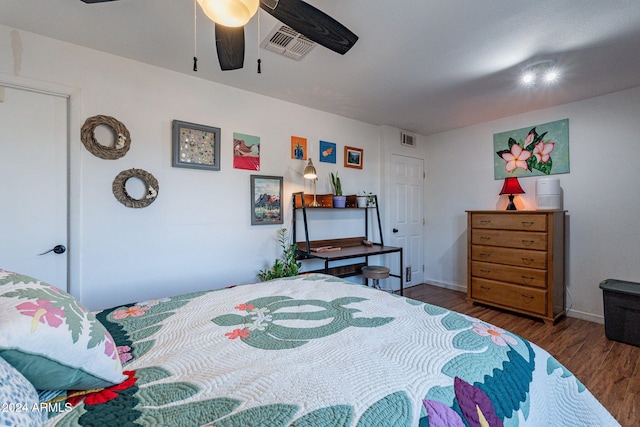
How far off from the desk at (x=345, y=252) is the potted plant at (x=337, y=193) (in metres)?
0.48

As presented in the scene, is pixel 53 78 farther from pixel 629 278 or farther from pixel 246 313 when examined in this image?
pixel 629 278

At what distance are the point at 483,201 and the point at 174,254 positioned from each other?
12.4 ft

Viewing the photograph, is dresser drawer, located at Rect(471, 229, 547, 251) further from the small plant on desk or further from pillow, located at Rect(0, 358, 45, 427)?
pillow, located at Rect(0, 358, 45, 427)

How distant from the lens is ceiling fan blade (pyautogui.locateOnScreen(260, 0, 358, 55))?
4.09 ft

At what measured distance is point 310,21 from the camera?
1.32 m

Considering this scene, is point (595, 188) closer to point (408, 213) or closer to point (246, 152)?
point (408, 213)

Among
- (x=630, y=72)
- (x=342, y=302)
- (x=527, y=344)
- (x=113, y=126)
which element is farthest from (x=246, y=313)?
(x=630, y=72)

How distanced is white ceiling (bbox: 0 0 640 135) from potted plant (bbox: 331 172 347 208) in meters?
0.88

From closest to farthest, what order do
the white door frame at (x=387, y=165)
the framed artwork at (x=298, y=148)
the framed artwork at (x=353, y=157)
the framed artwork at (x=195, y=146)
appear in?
the framed artwork at (x=195, y=146), the framed artwork at (x=298, y=148), the framed artwork at (x=353, y=157), the white door frame at (x=387, y=165)

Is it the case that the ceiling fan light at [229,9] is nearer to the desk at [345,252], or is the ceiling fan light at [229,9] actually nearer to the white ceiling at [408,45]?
the white ceiling at [408,45]

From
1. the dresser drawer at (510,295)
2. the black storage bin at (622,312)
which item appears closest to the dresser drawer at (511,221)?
the dresser drawer at (510,295)

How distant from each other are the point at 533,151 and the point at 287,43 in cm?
312

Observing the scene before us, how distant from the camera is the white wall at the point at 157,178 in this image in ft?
6.48

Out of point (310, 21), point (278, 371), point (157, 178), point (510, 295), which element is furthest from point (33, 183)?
point (510, 295)
